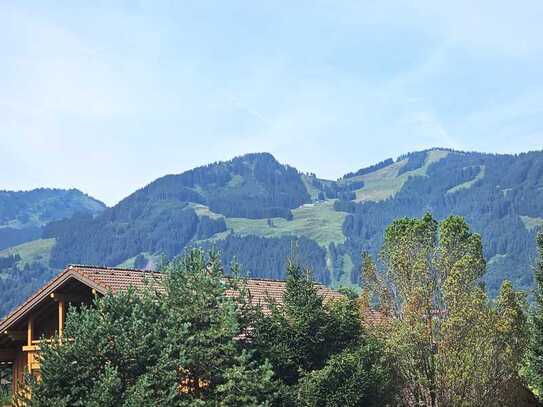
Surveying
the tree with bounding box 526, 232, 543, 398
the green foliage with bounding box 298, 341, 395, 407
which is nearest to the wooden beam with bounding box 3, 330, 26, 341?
the green foliage with bounding box 298, 341, 395, 407

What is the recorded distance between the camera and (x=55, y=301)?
2767 cm

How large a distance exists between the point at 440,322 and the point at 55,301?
14165 mm

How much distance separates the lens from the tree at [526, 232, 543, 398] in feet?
95.4

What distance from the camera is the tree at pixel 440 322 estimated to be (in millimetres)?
23938

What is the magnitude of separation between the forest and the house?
5.72 ft

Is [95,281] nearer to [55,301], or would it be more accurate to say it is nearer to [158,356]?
[55,301]

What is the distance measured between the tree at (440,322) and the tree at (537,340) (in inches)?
92.3

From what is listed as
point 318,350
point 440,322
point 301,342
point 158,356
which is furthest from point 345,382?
point 158,356

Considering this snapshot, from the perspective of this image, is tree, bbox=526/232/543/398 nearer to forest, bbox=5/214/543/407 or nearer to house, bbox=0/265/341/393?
forest, bbox=5/214/543/407

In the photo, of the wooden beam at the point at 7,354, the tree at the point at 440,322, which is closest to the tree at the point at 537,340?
the tree at the point at 440,322

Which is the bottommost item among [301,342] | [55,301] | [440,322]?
[301,342]

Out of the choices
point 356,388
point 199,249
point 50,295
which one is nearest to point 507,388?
point 356,388

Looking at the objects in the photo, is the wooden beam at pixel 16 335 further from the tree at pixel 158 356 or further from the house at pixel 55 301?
the tree at pixel 158 356

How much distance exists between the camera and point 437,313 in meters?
24.7
